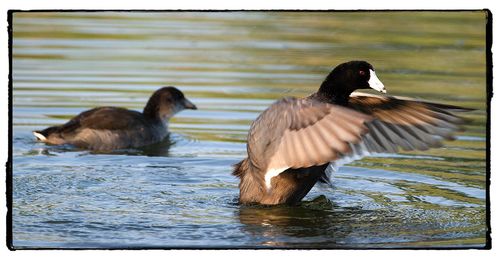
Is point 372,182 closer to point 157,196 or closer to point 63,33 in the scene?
point 157,196

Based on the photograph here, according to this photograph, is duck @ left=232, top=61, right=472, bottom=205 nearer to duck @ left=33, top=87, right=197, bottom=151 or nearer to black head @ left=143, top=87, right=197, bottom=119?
duck @ left=33, top=87, right=197, bottom=151

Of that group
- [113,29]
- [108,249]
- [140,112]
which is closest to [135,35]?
[113,29]

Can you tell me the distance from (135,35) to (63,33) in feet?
3.71

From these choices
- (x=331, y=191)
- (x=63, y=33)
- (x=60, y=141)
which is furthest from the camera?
(x=63, y=33)

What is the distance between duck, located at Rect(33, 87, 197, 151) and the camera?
13.2 meters

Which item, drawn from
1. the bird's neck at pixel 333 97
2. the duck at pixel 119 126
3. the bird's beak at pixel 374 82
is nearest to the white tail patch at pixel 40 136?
the duck at pixel 119 126

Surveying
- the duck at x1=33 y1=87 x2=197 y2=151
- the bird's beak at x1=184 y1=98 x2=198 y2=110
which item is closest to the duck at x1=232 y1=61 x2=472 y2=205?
the duck at x1=33 y1=87 x2=197 y2=151

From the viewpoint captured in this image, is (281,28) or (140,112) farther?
(281,28)

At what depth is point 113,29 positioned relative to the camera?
18.3m

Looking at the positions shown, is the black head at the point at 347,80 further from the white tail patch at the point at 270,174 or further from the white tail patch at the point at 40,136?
the white tail patch at the point at 40,136

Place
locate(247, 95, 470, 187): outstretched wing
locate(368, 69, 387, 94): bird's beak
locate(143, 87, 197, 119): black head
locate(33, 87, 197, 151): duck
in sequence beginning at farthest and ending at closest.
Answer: locate(143, 87, 197, 119): black head → locate(33, 87, 197, 151): duck → locate(368, 69, 387, 94): bird's beak → locate(247, 95, 470, 187): outstretched wing

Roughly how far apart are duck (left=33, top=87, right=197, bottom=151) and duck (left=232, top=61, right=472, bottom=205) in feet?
11.3

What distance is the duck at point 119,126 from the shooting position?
13156 mm

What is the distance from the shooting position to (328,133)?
819 centimetres
